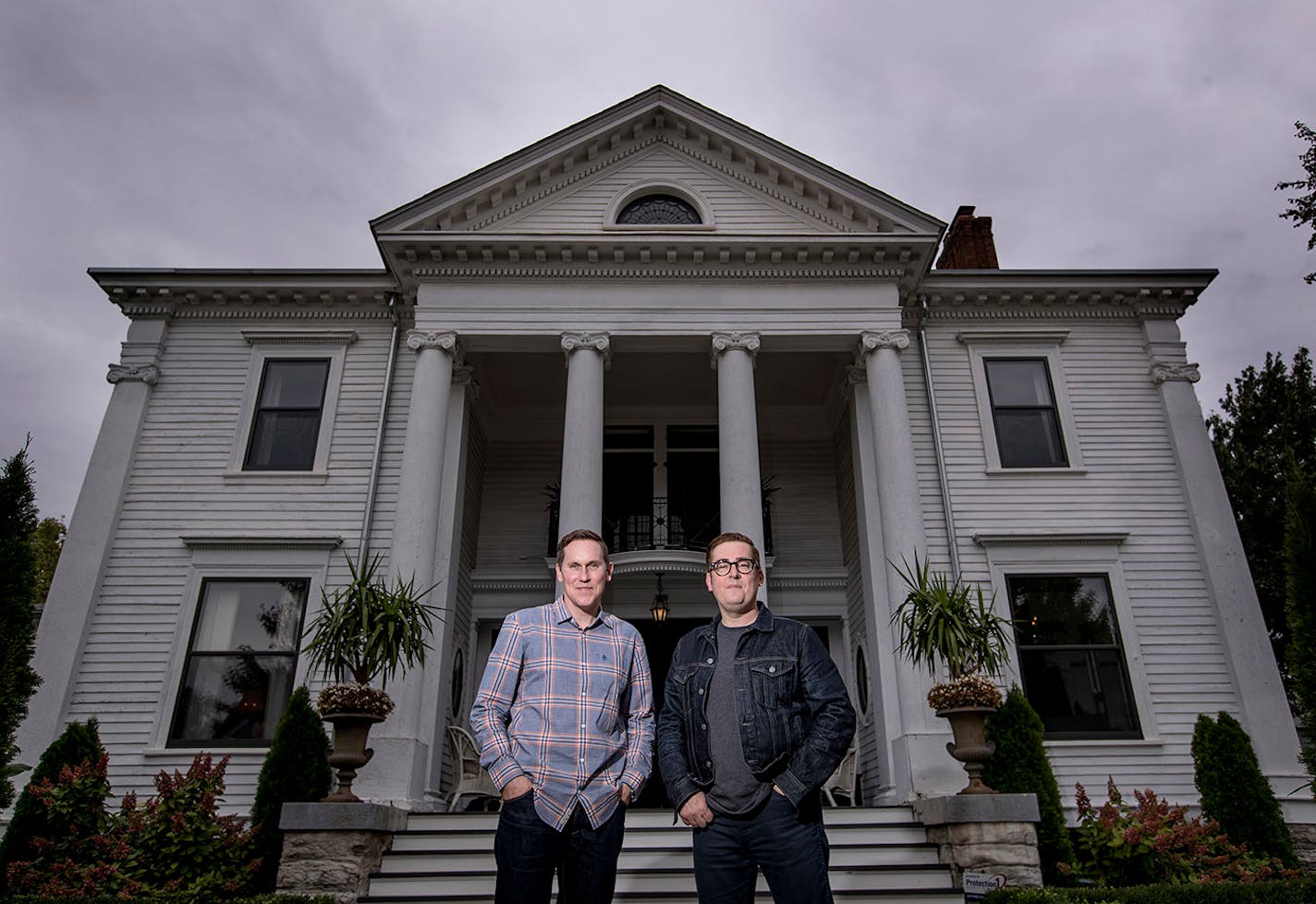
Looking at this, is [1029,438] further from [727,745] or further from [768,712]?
[727,745]

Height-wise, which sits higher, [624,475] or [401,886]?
[624,475]

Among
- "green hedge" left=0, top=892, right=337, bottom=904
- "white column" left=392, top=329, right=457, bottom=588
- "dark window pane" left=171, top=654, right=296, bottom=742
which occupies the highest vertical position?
"white column" left=392, top=329, right=457, bottom=588

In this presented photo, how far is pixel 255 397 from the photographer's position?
12773 mm

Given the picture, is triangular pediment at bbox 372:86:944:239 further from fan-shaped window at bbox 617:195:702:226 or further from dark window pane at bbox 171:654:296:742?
dark window pane at bbox 171:654:296:742

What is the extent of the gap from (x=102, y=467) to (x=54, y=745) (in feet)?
15.7

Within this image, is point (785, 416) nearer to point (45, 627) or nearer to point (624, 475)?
point (624, 475)

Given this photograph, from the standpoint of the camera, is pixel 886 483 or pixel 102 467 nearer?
pixel 886 483

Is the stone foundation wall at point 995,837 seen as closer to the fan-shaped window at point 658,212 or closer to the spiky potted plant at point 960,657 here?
the spiky potted plant at point 960,657

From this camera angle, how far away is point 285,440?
498 inches

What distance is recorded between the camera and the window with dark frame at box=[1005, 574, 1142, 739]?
11250 millimetres

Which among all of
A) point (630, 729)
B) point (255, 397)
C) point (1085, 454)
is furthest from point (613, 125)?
point (630, 729)

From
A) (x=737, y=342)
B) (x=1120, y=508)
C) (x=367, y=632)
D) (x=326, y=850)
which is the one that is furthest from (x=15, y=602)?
(x=1120, y=508)

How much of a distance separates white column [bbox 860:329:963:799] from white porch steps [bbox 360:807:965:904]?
1180 millimetres

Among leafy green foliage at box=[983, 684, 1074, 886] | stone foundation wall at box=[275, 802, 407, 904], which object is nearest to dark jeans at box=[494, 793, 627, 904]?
stone foundation wall at box=[275, 802, 407, 904]
